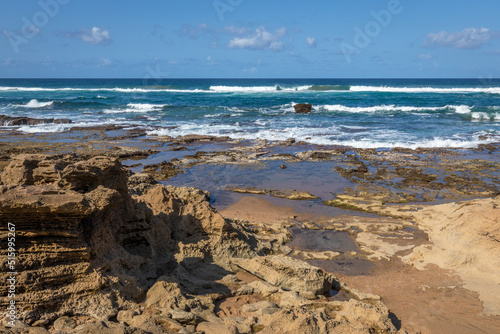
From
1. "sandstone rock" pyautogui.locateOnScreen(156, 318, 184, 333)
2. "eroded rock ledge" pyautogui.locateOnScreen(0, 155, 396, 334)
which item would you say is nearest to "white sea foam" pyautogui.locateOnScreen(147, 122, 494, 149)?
"eroded rock ledge" pyautogui.locateOnScreen(0, 155, 396, 334)

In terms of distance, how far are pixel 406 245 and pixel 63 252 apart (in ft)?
17.5

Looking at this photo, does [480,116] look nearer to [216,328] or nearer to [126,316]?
[216,328]

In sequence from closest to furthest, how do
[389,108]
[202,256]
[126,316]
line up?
[126,316], [202,256], [389,108]

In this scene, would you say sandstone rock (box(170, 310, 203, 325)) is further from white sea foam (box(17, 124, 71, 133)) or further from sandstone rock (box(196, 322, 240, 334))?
white sea foam (box(17, 124, 71, 133))

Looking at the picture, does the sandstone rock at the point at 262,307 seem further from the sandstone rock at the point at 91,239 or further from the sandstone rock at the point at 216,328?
the sandstone rock at the point at 91,239

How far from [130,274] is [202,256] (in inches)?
47.9

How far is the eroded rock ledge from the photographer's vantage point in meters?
3.71

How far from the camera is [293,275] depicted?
4.90m

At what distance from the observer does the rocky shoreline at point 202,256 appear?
148 inches

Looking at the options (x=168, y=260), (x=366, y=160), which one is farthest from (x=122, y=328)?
(x=366, y=160)

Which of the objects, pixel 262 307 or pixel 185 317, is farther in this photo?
pixel 262 307

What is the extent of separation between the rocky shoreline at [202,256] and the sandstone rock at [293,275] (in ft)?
0.04

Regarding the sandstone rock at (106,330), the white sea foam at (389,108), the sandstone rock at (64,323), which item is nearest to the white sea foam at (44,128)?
the sandstone rock at (64,323)

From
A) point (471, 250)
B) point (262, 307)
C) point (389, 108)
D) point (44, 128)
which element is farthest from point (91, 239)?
point (389, 108)
